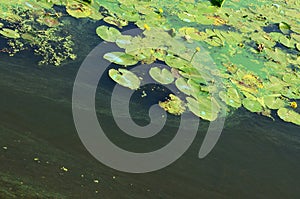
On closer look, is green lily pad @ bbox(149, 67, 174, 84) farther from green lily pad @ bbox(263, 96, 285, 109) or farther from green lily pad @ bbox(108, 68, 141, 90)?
green lily pad @ bbox(263, 96, 285, 109)

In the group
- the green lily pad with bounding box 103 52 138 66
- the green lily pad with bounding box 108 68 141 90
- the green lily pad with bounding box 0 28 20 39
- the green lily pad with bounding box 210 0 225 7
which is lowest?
the green lily pad with bounding box 0 28 20 39

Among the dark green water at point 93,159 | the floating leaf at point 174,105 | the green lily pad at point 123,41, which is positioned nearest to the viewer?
the dark green water at point 93,159

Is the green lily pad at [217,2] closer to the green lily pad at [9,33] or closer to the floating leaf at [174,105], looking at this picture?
the floating leaf at [174,105]

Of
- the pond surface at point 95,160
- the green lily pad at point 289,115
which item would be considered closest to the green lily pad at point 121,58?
the pond surface at point 95,160

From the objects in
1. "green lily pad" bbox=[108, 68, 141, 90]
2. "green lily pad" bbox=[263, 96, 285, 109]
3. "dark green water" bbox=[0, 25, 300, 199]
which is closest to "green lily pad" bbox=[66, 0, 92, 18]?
"dark green water" bbox=[0, 25, 300, 199]

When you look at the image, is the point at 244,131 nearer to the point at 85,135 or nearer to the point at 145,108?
the point at 145,108

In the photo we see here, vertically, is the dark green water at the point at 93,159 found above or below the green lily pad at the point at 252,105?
below

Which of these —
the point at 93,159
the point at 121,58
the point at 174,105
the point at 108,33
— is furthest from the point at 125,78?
the point at 93,159
